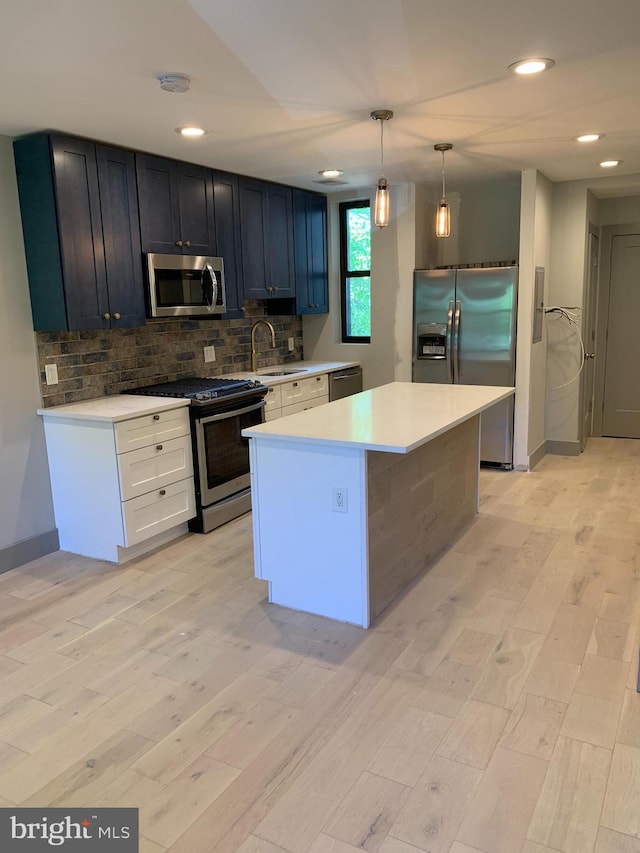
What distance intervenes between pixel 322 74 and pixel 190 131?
3.59ft

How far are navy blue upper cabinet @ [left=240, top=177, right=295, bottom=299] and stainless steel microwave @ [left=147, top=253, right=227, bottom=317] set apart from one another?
0.43m

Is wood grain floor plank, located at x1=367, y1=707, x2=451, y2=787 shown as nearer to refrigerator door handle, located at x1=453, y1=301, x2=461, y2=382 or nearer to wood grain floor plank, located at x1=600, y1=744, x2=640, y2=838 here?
wood grain floor plank, located at x1=600, y1=744, x2=640, y2=838

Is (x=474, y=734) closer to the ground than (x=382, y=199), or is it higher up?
closer to the ground

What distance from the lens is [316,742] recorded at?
212 centimetres

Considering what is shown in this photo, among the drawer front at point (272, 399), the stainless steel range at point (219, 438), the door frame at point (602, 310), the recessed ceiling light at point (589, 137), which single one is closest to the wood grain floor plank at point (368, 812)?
the stainless steel range at point (219, 438)

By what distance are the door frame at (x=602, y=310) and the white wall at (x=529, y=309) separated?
1.03 metres

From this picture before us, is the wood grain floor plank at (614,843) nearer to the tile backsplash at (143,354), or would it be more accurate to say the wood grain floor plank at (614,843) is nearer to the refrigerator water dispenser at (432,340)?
the tile backsplash at (143,354)

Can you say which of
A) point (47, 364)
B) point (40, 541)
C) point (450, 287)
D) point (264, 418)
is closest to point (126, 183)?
point (47, 364)

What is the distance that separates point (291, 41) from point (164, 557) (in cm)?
271

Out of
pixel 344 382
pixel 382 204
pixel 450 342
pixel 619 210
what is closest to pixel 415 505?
pixel 382 204

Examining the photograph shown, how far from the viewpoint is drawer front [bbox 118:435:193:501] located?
353 centimetres

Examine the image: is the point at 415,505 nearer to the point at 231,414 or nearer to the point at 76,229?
the point at 231,414

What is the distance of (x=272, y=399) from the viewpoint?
4.71m

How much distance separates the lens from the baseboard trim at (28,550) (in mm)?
3576
